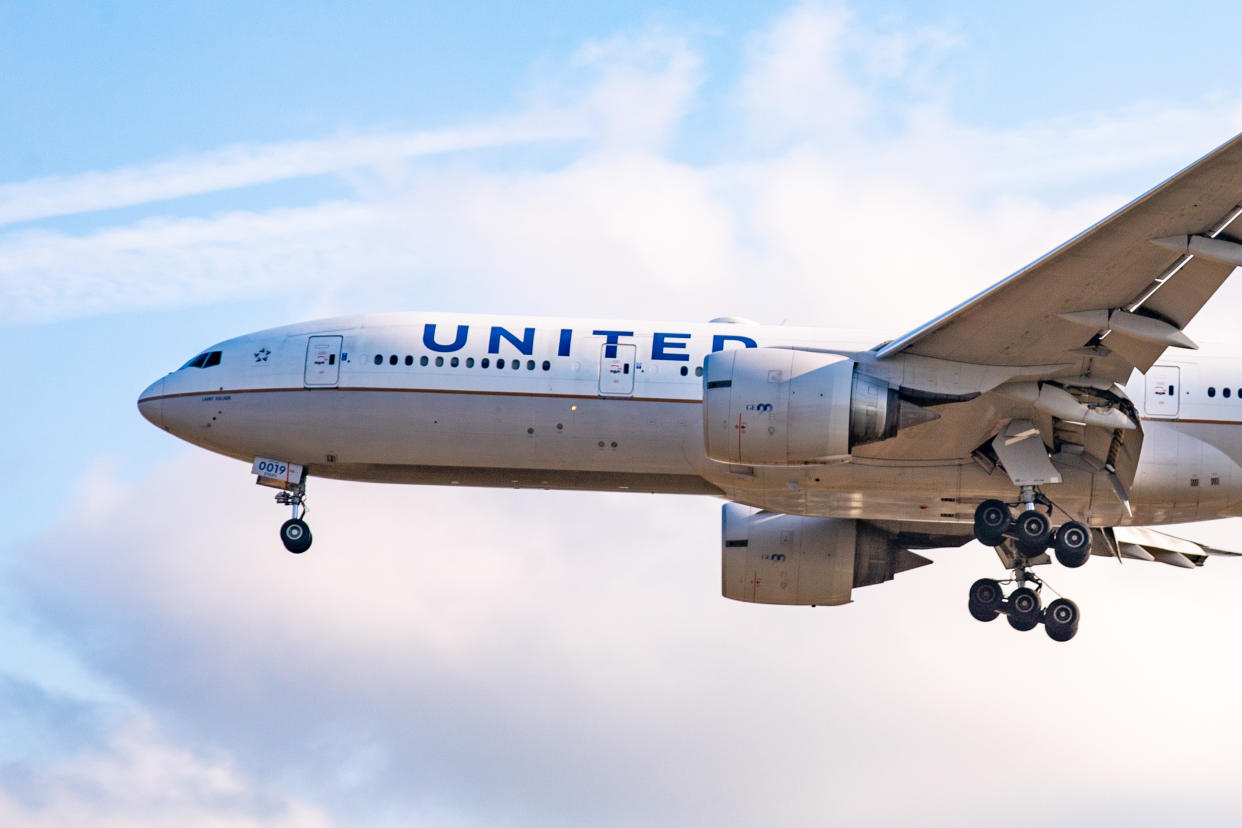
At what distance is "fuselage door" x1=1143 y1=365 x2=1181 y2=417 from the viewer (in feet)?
103

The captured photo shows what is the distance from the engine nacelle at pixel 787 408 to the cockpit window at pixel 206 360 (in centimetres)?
953

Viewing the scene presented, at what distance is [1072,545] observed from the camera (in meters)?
30.6

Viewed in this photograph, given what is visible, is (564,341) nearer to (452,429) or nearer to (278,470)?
(452,429)

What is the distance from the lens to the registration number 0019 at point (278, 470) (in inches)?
1310

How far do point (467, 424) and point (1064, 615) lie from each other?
1055 centimetres

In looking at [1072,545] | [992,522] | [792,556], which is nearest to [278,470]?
[792,556]

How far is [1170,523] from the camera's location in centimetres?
3309

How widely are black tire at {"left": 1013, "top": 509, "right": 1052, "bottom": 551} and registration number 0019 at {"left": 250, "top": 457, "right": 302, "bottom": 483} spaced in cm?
1201

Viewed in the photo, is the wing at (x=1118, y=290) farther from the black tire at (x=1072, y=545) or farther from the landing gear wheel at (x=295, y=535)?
the landing gear wheel at (x=295, y=535)

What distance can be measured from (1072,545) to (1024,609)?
2.72 metres

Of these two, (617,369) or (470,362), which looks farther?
(470,362)

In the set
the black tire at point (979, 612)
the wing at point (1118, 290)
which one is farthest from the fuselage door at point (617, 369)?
the black tire at point (979, 612)

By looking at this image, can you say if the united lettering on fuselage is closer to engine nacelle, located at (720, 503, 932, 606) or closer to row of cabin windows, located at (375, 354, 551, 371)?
row of cabin windows, located at (375, 354, 551, 371)

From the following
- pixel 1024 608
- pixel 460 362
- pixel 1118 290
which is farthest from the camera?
pixel 1024 608
